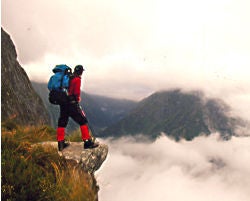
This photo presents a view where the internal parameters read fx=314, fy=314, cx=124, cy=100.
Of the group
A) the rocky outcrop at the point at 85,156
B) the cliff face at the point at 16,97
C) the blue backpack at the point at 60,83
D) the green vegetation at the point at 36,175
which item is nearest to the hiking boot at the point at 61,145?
the rocky outcrop at the point at 85,156

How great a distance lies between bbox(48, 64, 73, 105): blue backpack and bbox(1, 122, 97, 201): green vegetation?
186 centimetres

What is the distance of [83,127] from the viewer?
34.4ft

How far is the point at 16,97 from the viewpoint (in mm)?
19406

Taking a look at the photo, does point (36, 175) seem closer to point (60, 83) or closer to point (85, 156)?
point (85, 156)

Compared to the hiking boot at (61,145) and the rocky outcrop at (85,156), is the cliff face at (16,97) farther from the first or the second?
the rocky outcrop at (85,156)

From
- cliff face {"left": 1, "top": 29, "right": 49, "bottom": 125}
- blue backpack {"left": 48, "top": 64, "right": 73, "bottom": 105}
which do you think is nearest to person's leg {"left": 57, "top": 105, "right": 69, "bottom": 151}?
blue backpack {"left": 48, "top": 64, "right": 73, "bottom": 105}

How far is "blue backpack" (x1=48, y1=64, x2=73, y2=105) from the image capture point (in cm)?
999

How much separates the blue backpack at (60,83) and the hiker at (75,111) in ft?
0.68

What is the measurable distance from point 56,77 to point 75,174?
3409mm

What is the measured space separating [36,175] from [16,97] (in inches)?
548

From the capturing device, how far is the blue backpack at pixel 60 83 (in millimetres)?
9992

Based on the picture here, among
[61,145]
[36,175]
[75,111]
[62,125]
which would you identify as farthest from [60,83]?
[36,175]

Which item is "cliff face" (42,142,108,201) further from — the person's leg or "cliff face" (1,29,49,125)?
"cliff face" (1,29,49,125)

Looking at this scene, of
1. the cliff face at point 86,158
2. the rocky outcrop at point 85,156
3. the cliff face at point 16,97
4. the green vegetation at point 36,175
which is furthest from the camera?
the cliff face at point 16,97
